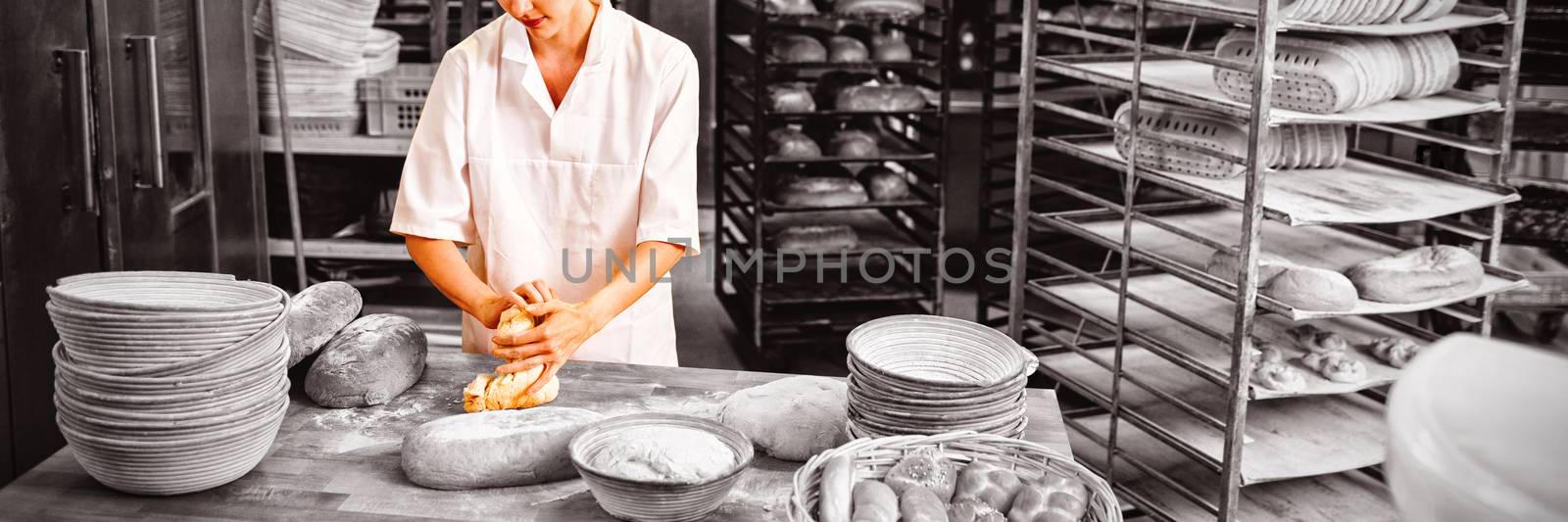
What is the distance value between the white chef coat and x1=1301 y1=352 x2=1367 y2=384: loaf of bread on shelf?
65.8 inches

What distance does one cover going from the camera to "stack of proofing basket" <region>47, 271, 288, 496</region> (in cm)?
159

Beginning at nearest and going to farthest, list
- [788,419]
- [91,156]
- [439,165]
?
1. [788,419]
2. [439,165]
3. [91,156]

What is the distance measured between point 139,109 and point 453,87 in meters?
1.72

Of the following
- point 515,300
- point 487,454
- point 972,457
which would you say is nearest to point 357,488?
point 487,454

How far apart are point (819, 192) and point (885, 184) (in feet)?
0.98

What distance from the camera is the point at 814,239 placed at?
186 inches

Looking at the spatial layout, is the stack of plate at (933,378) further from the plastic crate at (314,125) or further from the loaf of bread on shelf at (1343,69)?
the plastic crate at (314,125)

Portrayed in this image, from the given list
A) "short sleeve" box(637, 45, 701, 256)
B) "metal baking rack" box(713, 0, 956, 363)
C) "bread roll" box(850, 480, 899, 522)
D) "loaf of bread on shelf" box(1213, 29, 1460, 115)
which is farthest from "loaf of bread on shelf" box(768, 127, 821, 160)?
"bread roll" box(850, 480, 899, 522)

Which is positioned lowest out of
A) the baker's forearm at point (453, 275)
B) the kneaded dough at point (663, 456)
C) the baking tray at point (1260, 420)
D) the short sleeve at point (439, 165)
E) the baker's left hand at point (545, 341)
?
the baking tray at point (1260, 420)

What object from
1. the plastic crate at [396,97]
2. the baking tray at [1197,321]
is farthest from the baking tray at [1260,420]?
the plastic crate at [396,97]

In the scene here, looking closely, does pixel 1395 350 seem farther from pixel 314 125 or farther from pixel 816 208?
pixel 314 125

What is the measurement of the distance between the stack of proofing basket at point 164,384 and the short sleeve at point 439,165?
1.51 feet

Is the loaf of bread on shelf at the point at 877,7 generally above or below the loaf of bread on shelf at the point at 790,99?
above

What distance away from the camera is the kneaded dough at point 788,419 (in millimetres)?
1842
